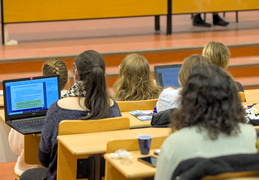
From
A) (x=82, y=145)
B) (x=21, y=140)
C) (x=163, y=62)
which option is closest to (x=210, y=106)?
(x=82, y=145)

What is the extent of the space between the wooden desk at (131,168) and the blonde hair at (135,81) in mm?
1498

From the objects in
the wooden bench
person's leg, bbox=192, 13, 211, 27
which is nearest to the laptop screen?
the wooden bench

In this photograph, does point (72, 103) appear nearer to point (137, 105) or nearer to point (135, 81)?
point (137, 105)

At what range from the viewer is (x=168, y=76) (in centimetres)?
526

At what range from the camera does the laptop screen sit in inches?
164

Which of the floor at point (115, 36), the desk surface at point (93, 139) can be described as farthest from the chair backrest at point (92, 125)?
the floor at point (115, 36)

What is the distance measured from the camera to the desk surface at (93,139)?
10.4ft

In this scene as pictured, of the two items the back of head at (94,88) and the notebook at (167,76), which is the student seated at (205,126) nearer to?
the back of head at (94,88)

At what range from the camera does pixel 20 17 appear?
7.62 m

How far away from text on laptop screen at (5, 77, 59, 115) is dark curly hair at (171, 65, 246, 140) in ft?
6.09

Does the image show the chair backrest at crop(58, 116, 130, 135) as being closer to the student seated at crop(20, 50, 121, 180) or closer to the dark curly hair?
the student seated at crop(20, 50, 121, 180)

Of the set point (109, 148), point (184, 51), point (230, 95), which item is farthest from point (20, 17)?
point (230, 95)

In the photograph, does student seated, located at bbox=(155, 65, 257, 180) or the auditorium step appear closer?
student seated, located at bbox=(155, 65, 257, 180)

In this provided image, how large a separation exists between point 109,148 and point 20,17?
490 cm
